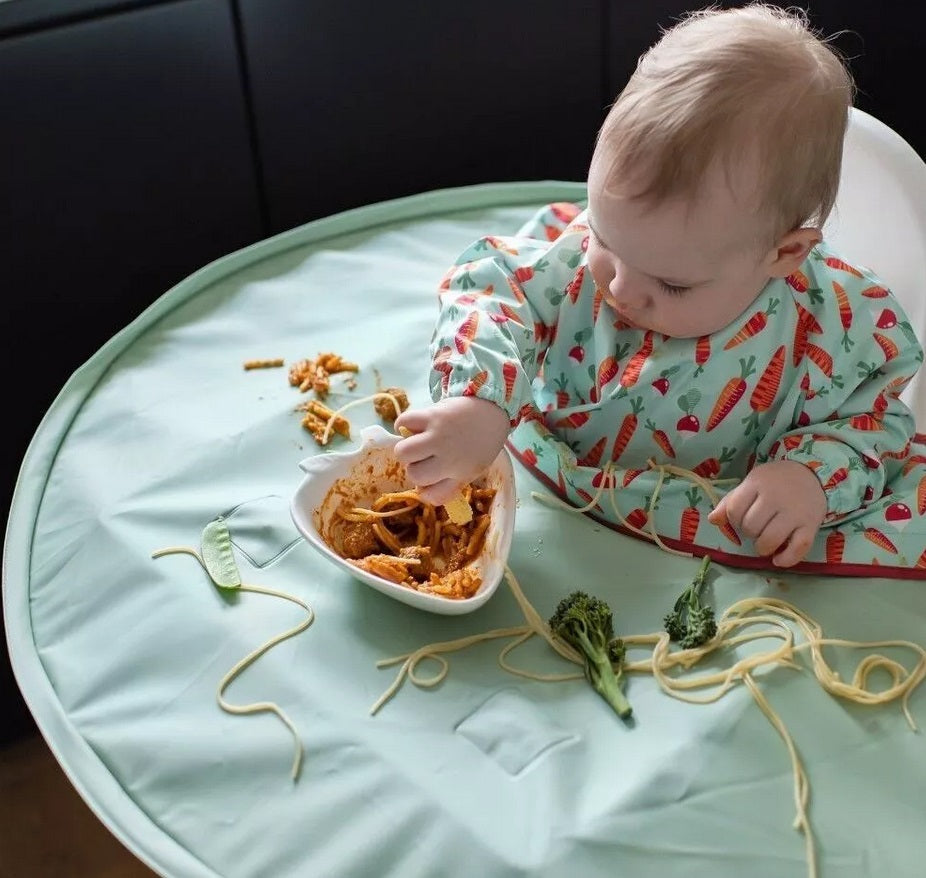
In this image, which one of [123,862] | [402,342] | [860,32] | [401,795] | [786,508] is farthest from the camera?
[860,32]

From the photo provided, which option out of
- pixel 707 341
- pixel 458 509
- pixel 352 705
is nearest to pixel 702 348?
pixel 707 341

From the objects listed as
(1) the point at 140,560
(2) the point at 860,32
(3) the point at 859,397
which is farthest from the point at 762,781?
(2) the point at 860,32

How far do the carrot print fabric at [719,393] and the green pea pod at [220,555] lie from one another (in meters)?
0.19

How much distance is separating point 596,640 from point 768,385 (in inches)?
9.6

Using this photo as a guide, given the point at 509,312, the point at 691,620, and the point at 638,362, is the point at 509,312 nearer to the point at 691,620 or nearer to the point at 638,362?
the point at 638,362

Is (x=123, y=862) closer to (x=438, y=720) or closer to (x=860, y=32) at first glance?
(x=438, y=720)

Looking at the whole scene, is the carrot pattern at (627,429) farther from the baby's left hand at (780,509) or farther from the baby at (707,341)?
the baby's left hand at (780,509)

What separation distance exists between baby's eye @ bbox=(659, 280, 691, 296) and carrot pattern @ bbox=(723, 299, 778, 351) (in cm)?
8

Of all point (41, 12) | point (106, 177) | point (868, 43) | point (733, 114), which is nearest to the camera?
point (733, 114)

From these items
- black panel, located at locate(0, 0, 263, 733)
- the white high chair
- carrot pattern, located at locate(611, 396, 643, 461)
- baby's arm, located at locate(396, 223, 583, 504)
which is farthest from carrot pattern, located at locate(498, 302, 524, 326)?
black panel, located at locate(0, 0, 263, 733)

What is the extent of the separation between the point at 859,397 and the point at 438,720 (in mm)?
395

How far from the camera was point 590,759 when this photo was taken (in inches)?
29.5

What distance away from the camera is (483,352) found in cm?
86

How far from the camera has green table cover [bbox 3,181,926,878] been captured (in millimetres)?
707
